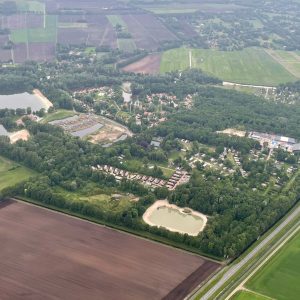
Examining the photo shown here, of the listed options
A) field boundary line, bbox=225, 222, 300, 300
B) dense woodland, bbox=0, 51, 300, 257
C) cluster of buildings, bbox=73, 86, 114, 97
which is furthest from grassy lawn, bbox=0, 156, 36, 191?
field boundary line, bbox=225, 222, 300, 300

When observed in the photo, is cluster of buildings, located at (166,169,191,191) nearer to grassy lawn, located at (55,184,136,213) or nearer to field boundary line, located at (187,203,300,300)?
grassy lawn, located at (55,184,136,213)

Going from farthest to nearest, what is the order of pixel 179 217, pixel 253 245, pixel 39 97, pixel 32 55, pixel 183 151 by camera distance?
pixel 32 55 → pixel 39 97 → pixel 183 151 → pixel 179 217 → pixel 253 245

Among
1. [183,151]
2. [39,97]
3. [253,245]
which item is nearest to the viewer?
[253,245]

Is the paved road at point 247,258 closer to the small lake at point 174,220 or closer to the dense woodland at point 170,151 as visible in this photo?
the dense woodland at point 170,151

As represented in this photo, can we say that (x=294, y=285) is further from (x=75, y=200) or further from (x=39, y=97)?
(x=39, y=97)

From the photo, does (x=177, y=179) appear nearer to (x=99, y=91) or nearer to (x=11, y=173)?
(x=11, y=173)

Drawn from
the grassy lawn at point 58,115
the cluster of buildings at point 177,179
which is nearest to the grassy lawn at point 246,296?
the cluster of buildings at point 177,179

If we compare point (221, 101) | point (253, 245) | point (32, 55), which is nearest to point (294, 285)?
point (253, 245)
